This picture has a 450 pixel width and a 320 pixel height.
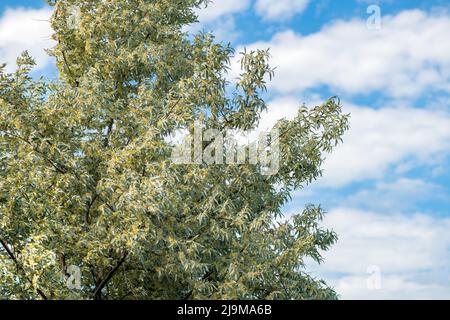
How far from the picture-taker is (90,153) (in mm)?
17031

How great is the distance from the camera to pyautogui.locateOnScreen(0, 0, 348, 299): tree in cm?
1498

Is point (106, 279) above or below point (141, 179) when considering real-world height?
below

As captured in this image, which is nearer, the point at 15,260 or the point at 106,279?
the point at 15,260

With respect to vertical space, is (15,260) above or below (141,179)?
below

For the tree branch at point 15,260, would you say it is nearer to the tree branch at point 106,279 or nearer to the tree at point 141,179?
the tree at point 141,179

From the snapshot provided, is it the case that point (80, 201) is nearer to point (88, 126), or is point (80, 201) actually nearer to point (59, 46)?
point (88, 126)

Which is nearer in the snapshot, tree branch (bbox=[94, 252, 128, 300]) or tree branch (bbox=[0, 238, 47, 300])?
tree branch (bbox=[0, 238, 47, 300])

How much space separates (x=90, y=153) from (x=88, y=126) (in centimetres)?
137

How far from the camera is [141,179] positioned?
15.3m

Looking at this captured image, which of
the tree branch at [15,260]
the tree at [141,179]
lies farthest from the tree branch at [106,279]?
the tree branch at [15,260]

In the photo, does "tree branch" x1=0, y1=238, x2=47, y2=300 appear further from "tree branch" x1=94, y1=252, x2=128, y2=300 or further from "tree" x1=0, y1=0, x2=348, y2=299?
"tree branch" x1=94, y1=252, x2=128, y2=300

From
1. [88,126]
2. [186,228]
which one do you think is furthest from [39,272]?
[88,126]

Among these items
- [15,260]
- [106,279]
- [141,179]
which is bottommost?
[106,279]

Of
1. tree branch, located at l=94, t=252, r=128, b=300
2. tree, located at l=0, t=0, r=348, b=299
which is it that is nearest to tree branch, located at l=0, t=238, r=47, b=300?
tree, located at l=0, t=0, r=348, b=299
